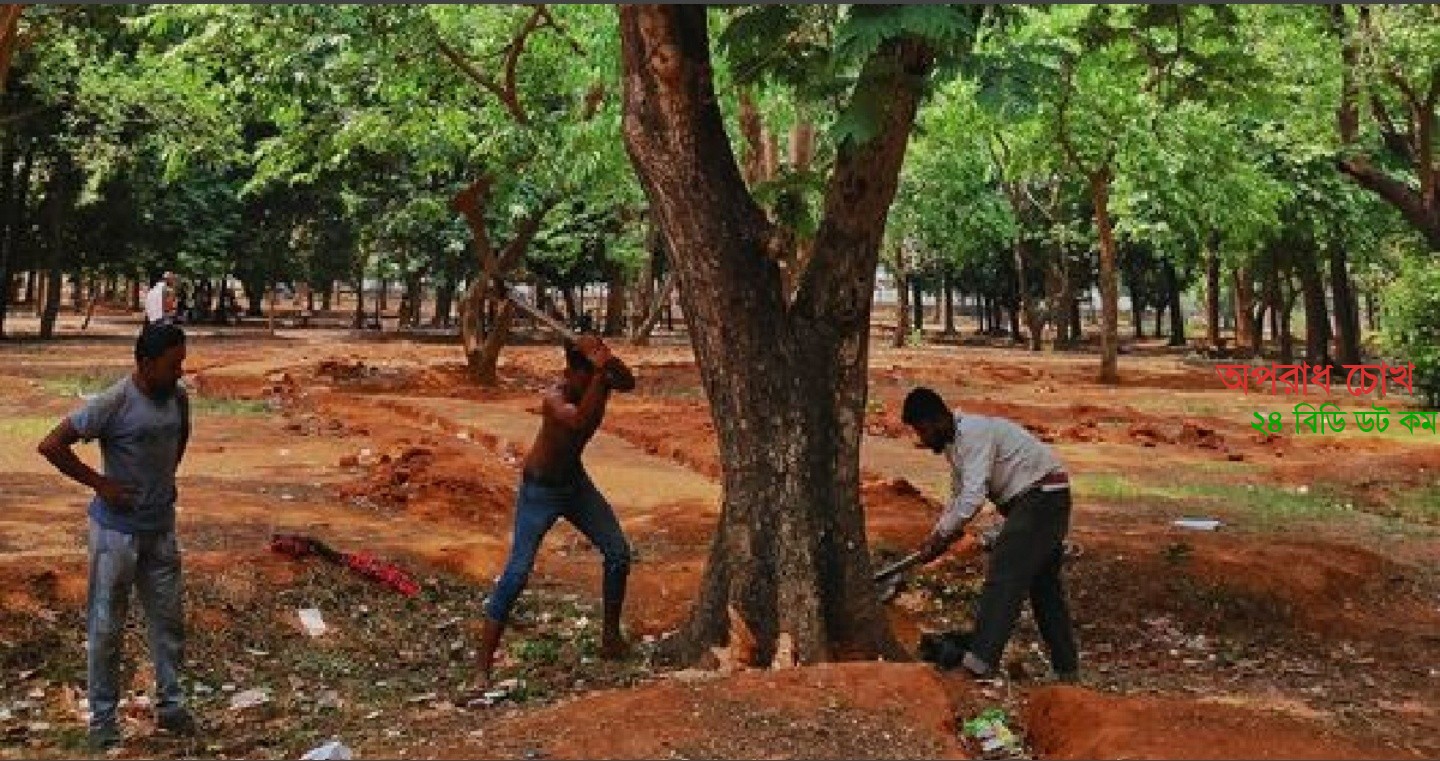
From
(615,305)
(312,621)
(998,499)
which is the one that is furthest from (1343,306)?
(312,621)

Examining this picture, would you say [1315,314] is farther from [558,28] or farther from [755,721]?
[755,721]

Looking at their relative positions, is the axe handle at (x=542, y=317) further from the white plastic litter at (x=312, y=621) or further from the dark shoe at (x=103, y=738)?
the dark shoe at (x=103, y=738)

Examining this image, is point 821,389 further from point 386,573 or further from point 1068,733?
point 386,573

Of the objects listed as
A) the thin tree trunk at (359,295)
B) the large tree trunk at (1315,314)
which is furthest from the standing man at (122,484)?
the thin tree trunk at (359,295)

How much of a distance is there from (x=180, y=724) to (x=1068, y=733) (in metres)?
3.64

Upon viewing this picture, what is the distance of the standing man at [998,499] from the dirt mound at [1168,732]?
0.79 m

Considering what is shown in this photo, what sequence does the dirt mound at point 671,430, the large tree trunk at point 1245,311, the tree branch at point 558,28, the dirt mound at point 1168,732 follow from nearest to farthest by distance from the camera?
the dirt mound at point 1168,732, the dirt mound at point 671,430, the tree branch at point 558,28, the large tree trunk at point 1245,311

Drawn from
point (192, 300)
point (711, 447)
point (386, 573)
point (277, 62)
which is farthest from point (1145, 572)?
point (192, 300)

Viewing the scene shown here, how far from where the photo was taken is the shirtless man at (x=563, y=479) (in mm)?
6594

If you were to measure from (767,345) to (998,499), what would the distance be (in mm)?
1320

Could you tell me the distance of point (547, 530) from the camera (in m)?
6.79

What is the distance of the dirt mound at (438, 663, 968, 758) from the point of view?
15.5 ft

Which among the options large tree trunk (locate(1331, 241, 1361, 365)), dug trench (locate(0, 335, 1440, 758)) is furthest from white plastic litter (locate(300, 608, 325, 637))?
large tree trunk (locate(1331, 241, 1361, 365))

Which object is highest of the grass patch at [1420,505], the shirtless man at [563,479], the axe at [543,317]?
the axe at [543,317]
